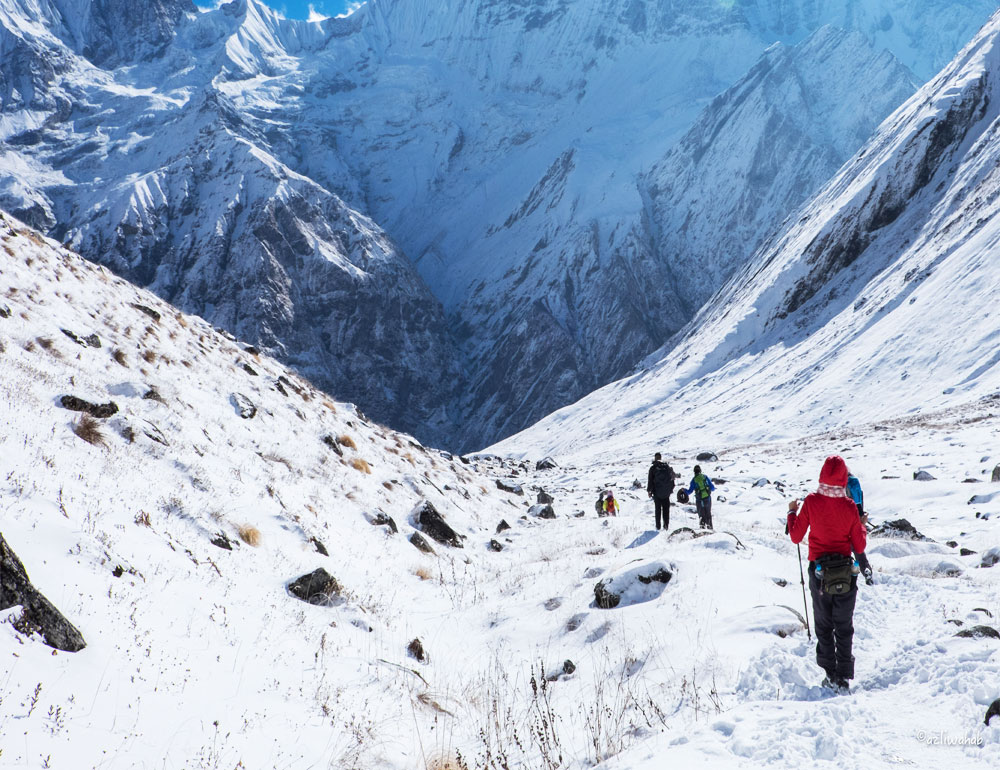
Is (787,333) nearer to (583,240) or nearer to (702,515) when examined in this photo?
(702,515)

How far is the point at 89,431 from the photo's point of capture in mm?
9078

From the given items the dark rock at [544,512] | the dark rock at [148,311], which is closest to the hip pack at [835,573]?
the dark rock at [544,512]

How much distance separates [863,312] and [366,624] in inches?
2158

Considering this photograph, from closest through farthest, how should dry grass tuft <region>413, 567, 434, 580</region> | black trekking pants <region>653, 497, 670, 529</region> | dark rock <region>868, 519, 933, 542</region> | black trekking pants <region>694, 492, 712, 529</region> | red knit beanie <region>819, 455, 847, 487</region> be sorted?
red knit beanie <region>819, 455, 847, 487</region> → dry grass tuft <region>413, 567, 434, 580</region> → dark rock <region>868, 519, 933, 542</region> → black trekking pants <region>653, 497, 670, 529</region> → black trekking pants <region>694, 492, 712, 529</region>

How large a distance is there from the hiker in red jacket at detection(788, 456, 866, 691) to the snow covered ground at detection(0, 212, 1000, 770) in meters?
0.23

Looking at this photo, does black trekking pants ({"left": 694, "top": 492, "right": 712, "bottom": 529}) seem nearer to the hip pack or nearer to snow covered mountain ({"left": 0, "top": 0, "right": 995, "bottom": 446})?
the hip pack

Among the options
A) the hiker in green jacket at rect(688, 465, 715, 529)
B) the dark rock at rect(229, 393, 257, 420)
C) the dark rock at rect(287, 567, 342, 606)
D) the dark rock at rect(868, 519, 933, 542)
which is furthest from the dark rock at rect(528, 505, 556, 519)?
the dark rock at rect(287, 567, 342, 606)

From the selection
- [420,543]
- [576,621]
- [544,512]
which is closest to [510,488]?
[544,512]

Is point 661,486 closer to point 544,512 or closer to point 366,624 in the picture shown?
point 544,512

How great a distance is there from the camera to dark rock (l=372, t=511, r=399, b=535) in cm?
1264

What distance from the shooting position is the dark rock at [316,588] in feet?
25.9

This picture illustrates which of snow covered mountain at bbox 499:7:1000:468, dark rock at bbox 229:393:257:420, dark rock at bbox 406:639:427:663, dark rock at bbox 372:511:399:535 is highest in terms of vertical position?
snow covered mountain at bbox 499:7:1000:468

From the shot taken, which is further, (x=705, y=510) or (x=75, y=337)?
(x=705, y=510)

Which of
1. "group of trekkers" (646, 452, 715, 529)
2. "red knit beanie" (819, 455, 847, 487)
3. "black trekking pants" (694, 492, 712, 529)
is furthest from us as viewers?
"black trekking pants" (694, 492, 712, 529)
